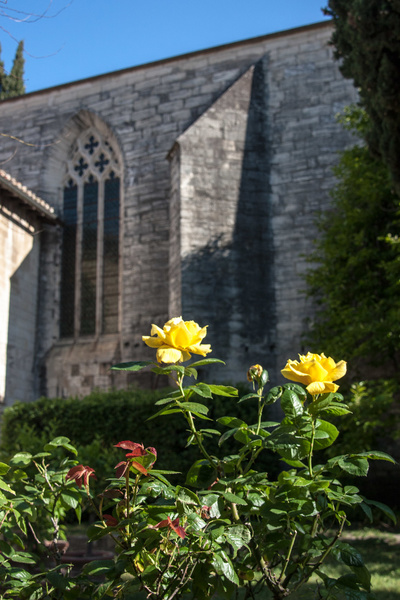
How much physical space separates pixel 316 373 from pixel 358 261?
7784mm

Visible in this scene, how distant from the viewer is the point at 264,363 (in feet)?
33.8

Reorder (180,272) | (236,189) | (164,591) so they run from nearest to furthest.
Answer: (164,591)
(180,272)
(236,189)

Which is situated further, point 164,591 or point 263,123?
point 263,123

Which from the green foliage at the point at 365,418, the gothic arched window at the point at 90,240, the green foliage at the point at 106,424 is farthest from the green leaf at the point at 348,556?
the gothic arched window at the point at 90,240

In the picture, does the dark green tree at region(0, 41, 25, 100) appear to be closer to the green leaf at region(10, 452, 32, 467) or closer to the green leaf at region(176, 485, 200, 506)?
the green leaf at region(10, 452, 32, 467)

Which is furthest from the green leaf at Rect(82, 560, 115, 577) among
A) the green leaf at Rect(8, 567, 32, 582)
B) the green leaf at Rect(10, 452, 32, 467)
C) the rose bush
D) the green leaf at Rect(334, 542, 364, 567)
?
the green leaf at Rect(334, 542, 364, 567)

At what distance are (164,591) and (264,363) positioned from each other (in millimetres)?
8744

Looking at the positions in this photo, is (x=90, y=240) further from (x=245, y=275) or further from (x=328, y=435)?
(x=328, y=435)

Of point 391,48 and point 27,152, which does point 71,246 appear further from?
point 391,48

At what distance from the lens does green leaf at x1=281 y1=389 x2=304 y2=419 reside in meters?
1.74

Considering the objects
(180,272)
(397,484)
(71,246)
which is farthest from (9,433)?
(397,484)

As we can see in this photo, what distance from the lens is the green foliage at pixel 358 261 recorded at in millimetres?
8773

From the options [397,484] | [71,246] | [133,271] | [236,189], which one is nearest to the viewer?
[397,484]

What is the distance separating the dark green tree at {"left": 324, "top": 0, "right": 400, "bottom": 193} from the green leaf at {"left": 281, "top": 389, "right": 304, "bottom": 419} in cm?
550
